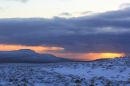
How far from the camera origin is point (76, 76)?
36688mm

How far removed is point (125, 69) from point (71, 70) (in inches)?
201

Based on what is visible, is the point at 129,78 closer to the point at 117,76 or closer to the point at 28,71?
the point at 117,76

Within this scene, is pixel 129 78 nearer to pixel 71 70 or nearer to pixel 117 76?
pixel 117 76

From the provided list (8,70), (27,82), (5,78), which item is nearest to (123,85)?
(27,82)

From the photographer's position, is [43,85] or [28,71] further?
[28,71]

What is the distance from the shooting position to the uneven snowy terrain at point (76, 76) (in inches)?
1283

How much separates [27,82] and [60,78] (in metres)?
3.15

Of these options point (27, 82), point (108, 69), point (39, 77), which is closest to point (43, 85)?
point (27, 82)

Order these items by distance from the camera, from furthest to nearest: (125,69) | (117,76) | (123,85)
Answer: (125,69)
(117,76)
(123,85)

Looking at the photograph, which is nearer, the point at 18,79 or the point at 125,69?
the point at 18,79

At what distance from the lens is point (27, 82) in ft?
108

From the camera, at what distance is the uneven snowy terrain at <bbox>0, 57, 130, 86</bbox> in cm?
3259

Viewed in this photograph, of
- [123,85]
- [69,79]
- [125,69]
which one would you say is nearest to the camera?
[123,85]

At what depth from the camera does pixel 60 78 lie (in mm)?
34844
